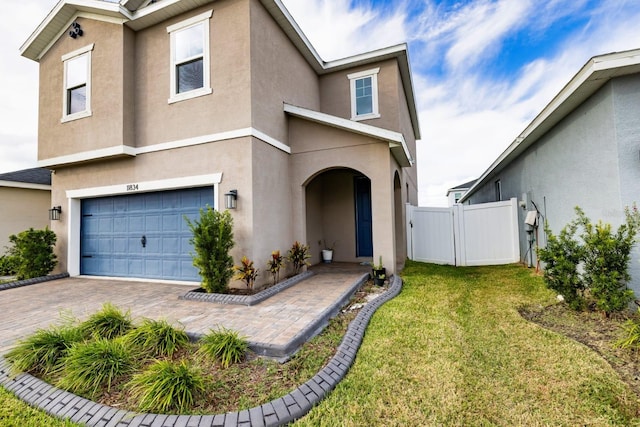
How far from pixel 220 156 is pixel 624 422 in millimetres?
7311

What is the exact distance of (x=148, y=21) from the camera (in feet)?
25.1

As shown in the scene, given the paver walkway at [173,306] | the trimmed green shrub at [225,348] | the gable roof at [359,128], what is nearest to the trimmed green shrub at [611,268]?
the paver walkway at [173,306]

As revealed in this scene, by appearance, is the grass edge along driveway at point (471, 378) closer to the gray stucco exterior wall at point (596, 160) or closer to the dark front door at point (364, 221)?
the gray stucco exterior wall at point (596, 160)

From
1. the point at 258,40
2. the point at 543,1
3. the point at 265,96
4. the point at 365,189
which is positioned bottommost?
the point at 365,189

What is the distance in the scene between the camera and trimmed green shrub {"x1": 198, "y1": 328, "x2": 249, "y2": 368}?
3.30 metres

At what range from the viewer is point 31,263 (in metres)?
8.17

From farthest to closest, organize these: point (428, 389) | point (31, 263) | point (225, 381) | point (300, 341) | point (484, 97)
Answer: point (484, 97), point (31, 263), point (300, 341), point (225, 381), point (428, 389)

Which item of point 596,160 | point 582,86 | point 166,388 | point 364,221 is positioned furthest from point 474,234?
point 166,388

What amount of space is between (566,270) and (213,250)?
6.29 metres

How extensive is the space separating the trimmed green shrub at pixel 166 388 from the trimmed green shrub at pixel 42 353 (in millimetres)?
1218

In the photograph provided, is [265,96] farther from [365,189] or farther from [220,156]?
[365,189]

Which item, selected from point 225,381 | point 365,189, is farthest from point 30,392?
point 365,189

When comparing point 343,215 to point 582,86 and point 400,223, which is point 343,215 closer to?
point 400,223

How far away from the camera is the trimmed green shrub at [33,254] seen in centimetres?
816
